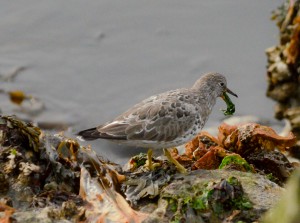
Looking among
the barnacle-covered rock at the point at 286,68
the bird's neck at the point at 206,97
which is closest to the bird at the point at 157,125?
the bird's neck at the point at 206,97

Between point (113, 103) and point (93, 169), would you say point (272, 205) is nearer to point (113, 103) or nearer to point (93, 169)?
point (93, 169)

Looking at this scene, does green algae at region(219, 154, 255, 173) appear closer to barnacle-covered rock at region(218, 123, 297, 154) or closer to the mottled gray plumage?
barnacle-covered rock at region(218, 123, 297, 154)

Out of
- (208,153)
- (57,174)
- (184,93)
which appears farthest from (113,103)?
(57,174)

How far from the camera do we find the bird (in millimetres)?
5934

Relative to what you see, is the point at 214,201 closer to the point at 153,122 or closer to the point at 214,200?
the point at 214,200

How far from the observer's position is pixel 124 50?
9859mm

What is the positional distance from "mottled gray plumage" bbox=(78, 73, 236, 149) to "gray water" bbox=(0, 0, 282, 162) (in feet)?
7.78

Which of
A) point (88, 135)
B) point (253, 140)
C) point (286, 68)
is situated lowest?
point (286, 68)

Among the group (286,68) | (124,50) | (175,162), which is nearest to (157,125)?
(175,162)

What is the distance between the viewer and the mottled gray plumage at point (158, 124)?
5.95 metres

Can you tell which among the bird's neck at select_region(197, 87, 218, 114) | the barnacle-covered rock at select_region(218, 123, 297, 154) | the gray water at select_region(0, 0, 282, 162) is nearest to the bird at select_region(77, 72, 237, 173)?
the bird's neck at select_region(197, 87, 218, 114)

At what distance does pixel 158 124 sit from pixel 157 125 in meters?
0.01

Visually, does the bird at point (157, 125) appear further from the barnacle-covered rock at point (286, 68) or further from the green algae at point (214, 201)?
the barnacle-covered rock at point (286, 68)

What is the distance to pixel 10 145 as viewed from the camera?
211 inches
